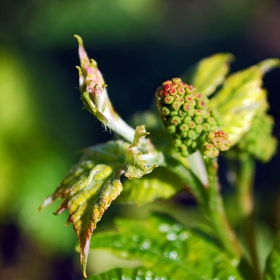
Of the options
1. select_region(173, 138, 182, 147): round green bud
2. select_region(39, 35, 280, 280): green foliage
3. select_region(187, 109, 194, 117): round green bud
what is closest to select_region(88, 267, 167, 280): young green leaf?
select_region(39, 35, 280, 280): green foliage

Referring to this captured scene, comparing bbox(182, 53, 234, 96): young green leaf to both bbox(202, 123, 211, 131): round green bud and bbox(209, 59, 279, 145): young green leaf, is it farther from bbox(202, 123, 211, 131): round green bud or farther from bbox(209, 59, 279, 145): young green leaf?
bbox(202, 123, 211, 131): round green bud

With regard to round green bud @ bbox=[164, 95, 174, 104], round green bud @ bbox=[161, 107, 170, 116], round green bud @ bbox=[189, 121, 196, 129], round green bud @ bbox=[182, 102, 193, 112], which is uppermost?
round green bud @ bbox=[164, 95, 174, 104]

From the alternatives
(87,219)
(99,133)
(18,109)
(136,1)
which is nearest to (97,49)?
(136,1)

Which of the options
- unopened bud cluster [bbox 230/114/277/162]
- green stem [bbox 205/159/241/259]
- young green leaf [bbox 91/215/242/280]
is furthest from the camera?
unopened bud cluster [bbox 230/114/277/162]

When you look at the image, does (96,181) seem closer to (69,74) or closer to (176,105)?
(176,105)

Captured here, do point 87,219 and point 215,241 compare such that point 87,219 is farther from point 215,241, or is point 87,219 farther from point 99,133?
point 99,133
